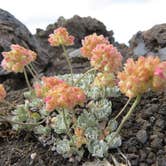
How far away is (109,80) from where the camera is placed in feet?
13.4

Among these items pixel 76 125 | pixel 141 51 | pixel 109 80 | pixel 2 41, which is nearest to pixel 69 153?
pixel 76 125

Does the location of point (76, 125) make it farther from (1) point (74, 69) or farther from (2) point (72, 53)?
(2) point (72, 53)

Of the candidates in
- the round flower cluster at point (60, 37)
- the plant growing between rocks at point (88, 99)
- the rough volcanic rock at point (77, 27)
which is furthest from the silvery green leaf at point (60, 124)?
the rough volcanic rock at point (77, 27)

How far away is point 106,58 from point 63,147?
2.21 feet

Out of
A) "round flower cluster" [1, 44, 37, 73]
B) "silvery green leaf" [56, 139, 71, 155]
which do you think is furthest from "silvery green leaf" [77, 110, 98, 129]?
"round flower cluster" [1, 44, 37, 73]

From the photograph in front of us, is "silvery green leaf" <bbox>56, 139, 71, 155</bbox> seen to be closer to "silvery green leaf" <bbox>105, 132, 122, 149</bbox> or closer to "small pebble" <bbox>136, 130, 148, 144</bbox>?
"silvery green leaf" <bbox>105, 132, 122, 149</bbox>

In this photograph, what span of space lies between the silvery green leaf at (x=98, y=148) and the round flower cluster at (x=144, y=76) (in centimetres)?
61

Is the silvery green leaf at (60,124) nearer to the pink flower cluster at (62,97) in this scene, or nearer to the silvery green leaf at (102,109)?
the silvery green leaf at (102,109)

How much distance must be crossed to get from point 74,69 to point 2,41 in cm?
89

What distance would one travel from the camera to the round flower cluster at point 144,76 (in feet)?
→ 11.2

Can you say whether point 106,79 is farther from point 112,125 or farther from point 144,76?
point 144,76

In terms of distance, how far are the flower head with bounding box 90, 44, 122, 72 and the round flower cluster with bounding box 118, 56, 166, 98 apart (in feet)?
1.54

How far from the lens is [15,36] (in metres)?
6.79

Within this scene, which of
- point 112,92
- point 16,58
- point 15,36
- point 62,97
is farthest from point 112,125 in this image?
point 15,36
